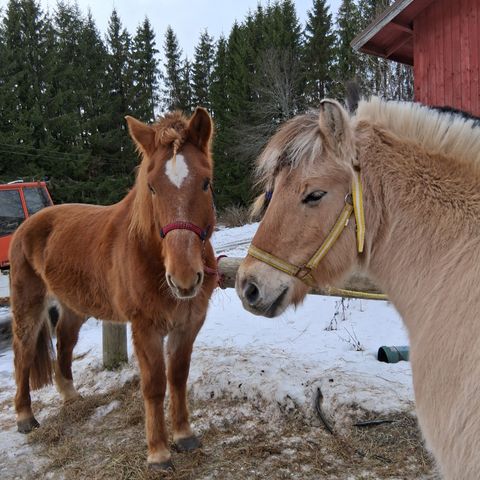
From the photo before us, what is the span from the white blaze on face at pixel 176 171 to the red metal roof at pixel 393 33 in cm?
673

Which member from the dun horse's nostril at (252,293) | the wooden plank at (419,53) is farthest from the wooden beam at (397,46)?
the dun horse's nostril at (252,293)

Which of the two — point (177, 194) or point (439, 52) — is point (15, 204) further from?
point (439, 52)

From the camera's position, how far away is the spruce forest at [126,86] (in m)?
24.6

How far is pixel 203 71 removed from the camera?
120 feet

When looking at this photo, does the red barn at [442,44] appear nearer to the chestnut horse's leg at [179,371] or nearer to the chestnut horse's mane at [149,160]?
the chestnut horse's mane at [149,160]

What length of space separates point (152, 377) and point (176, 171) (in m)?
1.57

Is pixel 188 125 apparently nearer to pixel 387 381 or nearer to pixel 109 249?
pixel 109 249

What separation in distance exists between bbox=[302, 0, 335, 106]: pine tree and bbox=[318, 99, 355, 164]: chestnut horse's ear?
89.9ft

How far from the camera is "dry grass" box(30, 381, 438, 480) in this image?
2.88 meters

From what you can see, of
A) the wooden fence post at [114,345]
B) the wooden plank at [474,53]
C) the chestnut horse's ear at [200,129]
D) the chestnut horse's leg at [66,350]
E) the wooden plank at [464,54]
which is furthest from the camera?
the wooden plank at [464,54]

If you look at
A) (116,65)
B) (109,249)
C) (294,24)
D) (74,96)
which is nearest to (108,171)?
(74,96)

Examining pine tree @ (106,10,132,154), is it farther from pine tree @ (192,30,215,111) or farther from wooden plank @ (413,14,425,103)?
wooden plank @ (413,14,425,103)

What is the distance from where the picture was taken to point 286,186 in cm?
174

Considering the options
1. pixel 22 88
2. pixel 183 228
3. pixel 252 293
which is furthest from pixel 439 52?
pixel 22 88
